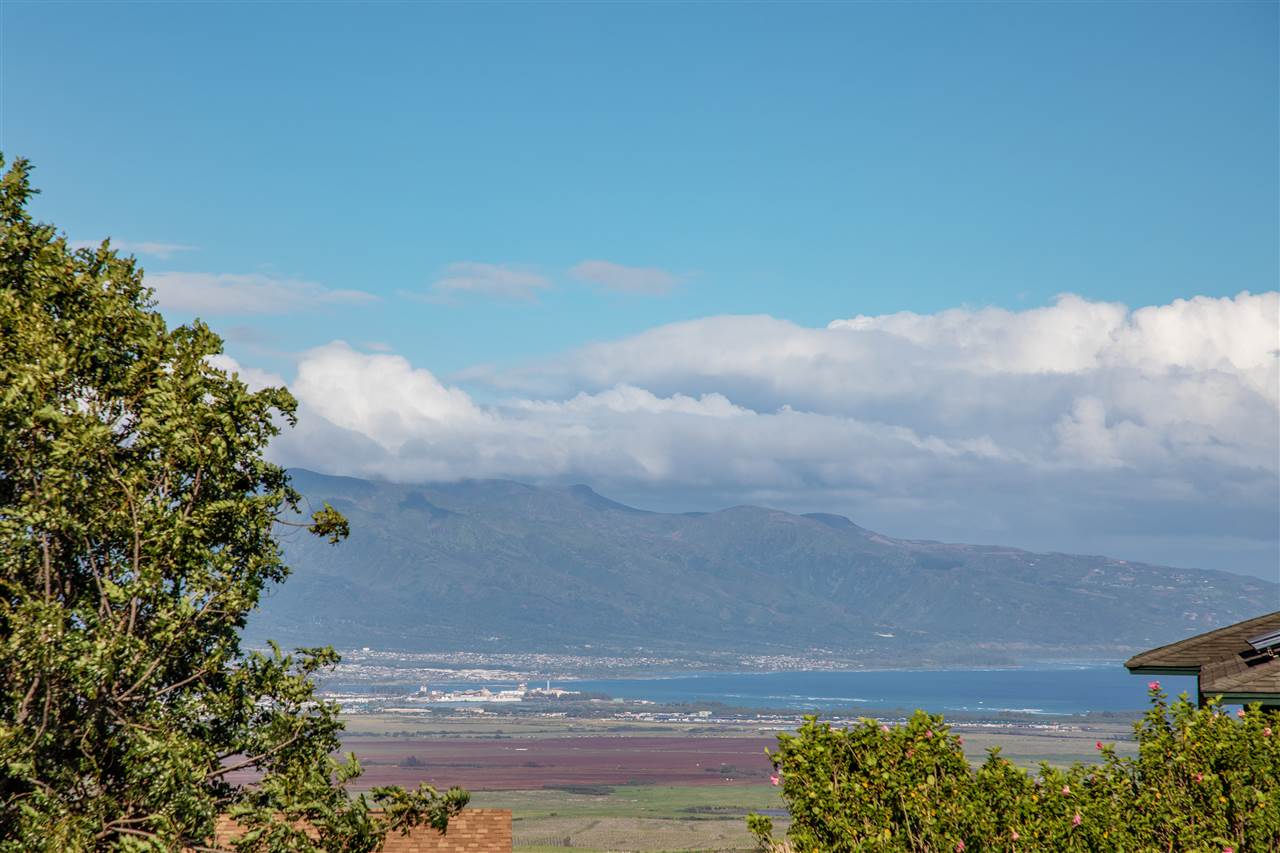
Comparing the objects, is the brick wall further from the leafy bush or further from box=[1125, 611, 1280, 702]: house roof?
box=[1125, 611, 1280, 702]: house roof

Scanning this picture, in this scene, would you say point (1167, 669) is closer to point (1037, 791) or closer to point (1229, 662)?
point (1229, 662)

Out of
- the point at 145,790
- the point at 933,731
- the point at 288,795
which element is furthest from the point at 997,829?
the point at 145,790

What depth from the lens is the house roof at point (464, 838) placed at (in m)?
34.2

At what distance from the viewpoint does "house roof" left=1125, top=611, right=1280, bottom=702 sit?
22531 mm

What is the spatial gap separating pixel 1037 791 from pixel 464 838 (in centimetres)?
1883

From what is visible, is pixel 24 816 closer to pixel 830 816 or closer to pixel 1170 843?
pixel 830 816

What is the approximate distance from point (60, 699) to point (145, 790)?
214 cm

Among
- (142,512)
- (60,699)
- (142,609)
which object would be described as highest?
(142,512)

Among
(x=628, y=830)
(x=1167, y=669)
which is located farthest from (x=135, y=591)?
(x=628, y=830)

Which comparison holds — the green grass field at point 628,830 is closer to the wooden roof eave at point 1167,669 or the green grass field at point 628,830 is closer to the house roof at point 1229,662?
the house roof at point 1229,662

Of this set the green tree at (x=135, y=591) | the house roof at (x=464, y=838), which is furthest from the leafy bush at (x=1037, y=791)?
the house roof at (x=464, y=838)

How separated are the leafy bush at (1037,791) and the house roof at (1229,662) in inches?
22.8

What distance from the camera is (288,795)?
79.0ft

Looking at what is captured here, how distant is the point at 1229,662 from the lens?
2480 cm
